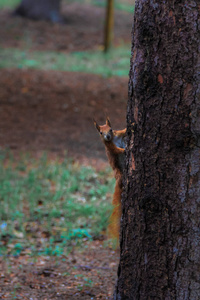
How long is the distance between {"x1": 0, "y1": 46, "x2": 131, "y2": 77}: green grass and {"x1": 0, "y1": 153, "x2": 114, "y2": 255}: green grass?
438 cm

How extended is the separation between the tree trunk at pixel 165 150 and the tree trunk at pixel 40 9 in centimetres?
1346

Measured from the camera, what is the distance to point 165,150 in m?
2.31

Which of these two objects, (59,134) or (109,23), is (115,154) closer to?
(59,134)

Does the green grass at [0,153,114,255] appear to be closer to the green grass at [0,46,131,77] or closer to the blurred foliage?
the green grass at [0,46,131,77]

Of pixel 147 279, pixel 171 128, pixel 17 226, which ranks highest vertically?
pixel 171 128

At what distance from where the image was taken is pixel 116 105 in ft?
26.5

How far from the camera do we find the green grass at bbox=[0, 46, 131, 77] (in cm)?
1011

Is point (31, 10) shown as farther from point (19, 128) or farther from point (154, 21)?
point (154, 21)

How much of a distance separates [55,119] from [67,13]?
9.72m

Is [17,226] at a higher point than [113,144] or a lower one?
lower

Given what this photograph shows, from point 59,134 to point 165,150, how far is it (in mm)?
4880

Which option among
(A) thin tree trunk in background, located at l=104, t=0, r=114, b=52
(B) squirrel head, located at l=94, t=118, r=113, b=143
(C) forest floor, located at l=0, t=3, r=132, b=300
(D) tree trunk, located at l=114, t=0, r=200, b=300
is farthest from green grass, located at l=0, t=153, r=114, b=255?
(A) thin tree trunk in background, located at l=104, t=0, r=114, b=52

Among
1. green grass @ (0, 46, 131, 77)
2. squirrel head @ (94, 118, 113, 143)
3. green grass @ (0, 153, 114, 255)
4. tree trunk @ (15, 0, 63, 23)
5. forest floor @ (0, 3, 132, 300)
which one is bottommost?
green grass @ (0, 153, 114, 255)

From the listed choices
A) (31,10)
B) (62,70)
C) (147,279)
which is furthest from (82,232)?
(31,10)
